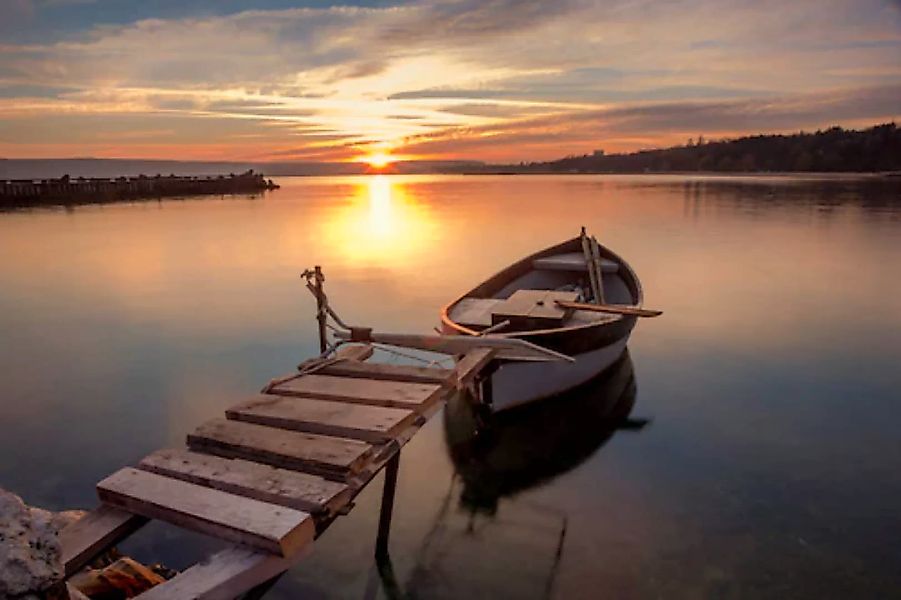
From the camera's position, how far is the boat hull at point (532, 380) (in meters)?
13.5

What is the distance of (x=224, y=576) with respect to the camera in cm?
486

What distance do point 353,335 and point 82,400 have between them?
9.38 meters

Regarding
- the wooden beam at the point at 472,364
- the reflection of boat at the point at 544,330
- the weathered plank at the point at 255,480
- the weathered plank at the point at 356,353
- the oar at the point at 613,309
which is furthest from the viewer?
the oar at the point at 613,309

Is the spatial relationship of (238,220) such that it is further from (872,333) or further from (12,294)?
(872,333)

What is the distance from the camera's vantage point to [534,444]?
13.5 meters

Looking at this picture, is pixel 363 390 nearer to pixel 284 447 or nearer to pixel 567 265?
pixel 284 447

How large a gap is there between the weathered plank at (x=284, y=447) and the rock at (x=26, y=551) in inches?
99.0

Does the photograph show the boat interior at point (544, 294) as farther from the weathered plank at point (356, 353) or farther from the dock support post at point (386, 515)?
the dock support post at point (386, 515)

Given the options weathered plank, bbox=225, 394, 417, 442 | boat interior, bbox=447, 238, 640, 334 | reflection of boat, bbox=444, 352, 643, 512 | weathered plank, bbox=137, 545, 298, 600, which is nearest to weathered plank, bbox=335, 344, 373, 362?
weathered plank, bbox=225, 394, 417, 442

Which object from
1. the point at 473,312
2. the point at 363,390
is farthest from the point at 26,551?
the point at 473,312

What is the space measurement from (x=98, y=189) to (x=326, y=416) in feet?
350

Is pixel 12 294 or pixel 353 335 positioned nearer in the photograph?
pixel 353 335

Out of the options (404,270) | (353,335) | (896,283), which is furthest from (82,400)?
(896,283)

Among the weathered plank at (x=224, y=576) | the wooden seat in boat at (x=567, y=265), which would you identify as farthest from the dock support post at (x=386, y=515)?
the wooden seat in boat at (x=567, y=265)
